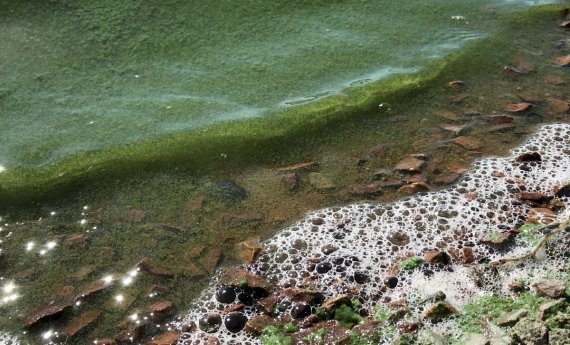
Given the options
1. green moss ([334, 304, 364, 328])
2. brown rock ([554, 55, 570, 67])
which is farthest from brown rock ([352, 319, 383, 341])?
brown rock ([554, 55, 570, 67])

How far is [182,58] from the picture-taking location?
318 centimetres

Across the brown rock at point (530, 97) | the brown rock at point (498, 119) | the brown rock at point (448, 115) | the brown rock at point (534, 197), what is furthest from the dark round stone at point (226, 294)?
the brown rock at point (530, 97)

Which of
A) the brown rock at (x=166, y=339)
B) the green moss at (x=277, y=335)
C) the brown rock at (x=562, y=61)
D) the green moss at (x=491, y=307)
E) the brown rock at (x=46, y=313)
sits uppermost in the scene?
the brown rock at (x=562, y=61)

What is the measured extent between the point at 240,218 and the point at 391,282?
0.68m

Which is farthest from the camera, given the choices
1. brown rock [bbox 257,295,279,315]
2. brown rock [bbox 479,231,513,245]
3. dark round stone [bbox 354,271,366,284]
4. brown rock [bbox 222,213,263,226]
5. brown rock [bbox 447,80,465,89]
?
brown rock [bbox 447,80,465,89]

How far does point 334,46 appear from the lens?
3.29 metres

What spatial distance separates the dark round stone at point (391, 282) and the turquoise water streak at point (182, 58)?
1144 millimetres

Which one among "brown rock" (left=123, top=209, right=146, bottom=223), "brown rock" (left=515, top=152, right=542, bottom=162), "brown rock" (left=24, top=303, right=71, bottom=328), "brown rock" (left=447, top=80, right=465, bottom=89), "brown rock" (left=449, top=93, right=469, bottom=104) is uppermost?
"brown rock" (left=447, top=80, right=465, bottom=89)

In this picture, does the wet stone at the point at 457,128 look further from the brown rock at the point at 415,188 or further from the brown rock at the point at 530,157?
the brown rock at the point at 415,188

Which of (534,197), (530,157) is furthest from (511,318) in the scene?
(530,157)

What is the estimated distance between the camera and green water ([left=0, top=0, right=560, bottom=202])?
2706 millimetres

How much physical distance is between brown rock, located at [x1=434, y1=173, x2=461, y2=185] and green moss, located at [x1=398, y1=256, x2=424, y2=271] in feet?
1.61

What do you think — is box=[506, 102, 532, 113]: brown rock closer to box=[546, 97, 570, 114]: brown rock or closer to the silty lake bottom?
the silty lake bottom

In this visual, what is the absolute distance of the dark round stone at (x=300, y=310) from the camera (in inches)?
78.4
